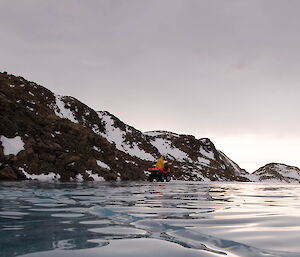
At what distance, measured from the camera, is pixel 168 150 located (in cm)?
12088

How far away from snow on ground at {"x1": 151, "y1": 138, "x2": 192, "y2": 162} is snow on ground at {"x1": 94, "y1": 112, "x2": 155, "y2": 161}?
2316 centimetres

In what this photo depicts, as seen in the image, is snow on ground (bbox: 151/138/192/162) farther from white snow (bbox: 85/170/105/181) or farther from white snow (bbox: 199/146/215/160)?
white snow (bbox: 85/170/105/181)

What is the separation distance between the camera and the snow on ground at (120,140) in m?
86.5

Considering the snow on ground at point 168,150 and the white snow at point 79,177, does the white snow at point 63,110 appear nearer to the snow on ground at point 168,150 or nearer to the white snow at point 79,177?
the snow on ground at point 168,150

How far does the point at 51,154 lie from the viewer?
30281mm

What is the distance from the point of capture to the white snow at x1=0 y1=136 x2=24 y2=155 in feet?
85.8

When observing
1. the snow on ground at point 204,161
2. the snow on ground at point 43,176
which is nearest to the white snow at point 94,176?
the snow on ground at point 43,176

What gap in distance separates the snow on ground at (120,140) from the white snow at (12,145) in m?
56.2

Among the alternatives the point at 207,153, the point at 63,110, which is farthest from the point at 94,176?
the point at 207,153

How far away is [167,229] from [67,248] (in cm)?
130

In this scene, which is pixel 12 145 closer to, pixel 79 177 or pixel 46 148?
pixel 46 148

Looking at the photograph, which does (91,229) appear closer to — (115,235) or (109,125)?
(115,235)

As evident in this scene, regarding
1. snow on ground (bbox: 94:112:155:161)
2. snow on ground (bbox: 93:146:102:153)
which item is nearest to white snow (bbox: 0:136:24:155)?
snow on ground (bbox: 93:146:102:153)

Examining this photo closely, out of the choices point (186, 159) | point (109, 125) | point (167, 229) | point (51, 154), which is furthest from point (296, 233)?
point (186, 159)
